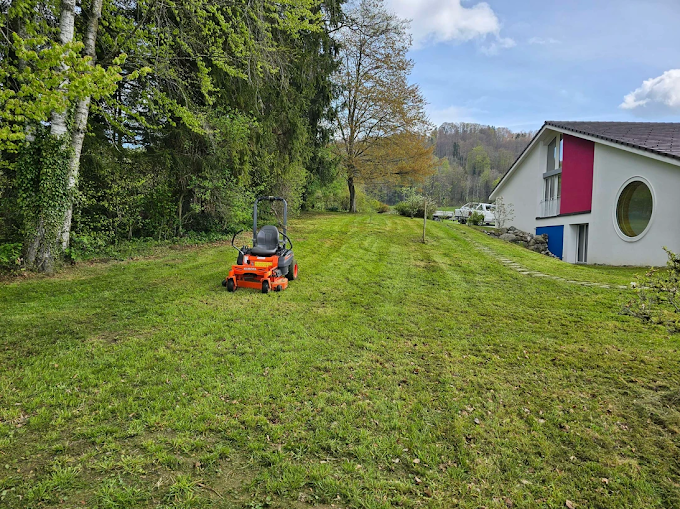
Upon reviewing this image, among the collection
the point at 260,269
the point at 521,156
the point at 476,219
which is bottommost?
the point at 260,269

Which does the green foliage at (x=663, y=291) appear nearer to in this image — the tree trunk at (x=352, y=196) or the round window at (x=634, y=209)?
the round window at (x=634, y=209)

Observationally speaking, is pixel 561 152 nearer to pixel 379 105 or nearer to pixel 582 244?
pixel 582 244

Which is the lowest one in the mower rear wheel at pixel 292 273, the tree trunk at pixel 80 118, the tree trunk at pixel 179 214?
the mower rear wheel at pixel 292 273

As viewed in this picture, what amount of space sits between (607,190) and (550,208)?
4.04 m

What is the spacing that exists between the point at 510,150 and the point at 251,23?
2716 inches

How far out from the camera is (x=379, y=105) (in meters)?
22.9

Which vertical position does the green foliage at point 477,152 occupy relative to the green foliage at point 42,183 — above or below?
above

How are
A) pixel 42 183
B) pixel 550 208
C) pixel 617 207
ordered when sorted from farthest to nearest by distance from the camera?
pixel 550 208, pixel 617 207, pixel 42 183

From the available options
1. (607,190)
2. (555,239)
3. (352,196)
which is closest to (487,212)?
(555,239)

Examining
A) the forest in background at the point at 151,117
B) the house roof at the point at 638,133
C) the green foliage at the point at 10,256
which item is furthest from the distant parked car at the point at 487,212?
the green foliage at the point at 10,256

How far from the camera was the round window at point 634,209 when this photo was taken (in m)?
10.9

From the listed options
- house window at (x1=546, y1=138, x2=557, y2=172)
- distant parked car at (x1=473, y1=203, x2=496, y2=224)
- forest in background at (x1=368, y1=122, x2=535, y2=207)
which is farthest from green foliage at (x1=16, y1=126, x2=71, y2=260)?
forest in background at (x1=368, y1=122, x2=535, y2=207)

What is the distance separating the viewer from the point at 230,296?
6094mm

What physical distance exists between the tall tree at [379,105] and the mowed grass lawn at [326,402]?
17.8 metres
